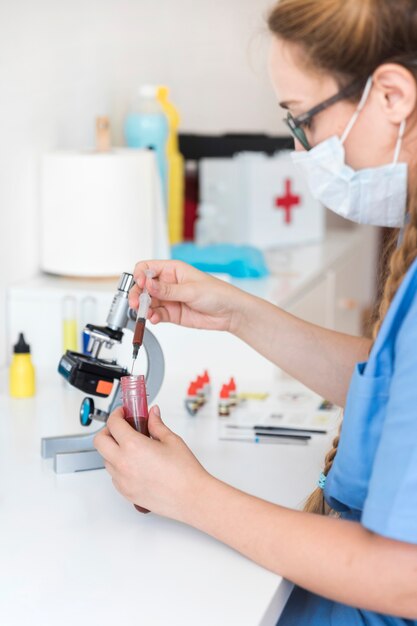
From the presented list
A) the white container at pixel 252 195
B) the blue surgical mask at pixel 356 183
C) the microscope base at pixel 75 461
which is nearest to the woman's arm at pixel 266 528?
the microscope base at pixel 75 461

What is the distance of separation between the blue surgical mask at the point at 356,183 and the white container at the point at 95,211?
0.78 metres

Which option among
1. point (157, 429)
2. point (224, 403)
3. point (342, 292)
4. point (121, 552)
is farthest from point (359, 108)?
point (342, 292)

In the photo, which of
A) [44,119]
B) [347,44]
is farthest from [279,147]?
[347,44]

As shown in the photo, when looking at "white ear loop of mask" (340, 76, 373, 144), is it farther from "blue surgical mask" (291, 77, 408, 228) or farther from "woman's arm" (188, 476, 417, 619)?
"woman's arm" (188, 476, 417, 619)

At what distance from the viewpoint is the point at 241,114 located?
116 inches

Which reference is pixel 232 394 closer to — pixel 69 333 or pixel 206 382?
pixel 206 382

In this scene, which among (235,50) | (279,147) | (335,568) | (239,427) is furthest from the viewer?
(235,50)

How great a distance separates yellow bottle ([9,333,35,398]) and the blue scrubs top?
664mm

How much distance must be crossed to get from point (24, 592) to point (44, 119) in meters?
1.20

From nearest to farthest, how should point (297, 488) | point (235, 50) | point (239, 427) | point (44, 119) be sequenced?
point (297, 488) < point (239, 427) < point (44, 119) < point (235, 50)

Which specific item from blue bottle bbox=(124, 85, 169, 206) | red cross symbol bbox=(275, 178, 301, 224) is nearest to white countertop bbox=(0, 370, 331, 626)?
blue bottle bbox=(124, 85, 169, 206)

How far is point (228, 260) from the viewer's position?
1976 mm

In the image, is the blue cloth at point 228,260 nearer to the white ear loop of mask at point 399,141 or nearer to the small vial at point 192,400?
the small vial at point 192,400

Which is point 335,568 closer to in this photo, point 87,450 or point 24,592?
point 24,592
